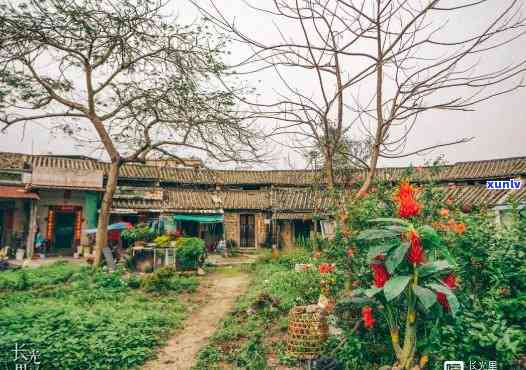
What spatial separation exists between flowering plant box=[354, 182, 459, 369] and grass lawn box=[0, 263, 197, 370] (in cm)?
365

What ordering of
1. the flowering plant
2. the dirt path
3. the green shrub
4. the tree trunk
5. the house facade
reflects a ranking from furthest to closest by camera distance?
the house facade, the tree trunk, the green shrub, the dirt path, the flowering plant

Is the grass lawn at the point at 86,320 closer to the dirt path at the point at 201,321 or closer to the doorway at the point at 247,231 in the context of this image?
the dirt path at the point at 201,321

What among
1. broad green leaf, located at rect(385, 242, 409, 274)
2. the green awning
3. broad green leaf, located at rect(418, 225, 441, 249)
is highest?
the green awning

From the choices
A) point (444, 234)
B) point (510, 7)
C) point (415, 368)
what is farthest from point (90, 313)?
point (510, 7)

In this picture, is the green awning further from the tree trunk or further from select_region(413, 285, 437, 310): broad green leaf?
select_region(413, 285, 437, 310): broad green leaf

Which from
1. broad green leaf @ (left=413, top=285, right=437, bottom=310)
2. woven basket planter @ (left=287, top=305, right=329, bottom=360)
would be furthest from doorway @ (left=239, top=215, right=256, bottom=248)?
broad green leaf @ (left=413, top=285, right=437, bottom=310)

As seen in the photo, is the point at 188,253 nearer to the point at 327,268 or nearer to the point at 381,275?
the point at 327,268

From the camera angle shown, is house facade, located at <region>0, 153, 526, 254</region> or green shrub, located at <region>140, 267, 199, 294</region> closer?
green shrub, located at <region>140, 267, 199, 294</region>

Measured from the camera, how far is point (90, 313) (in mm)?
6023

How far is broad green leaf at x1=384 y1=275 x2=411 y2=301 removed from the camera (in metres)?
2.81

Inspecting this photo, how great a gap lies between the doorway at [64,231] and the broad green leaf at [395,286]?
66.4 ft

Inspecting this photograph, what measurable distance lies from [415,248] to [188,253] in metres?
10.8

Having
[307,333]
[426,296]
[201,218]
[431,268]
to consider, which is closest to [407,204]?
[431,268]

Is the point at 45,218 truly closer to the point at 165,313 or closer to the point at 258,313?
the point at 165,313
